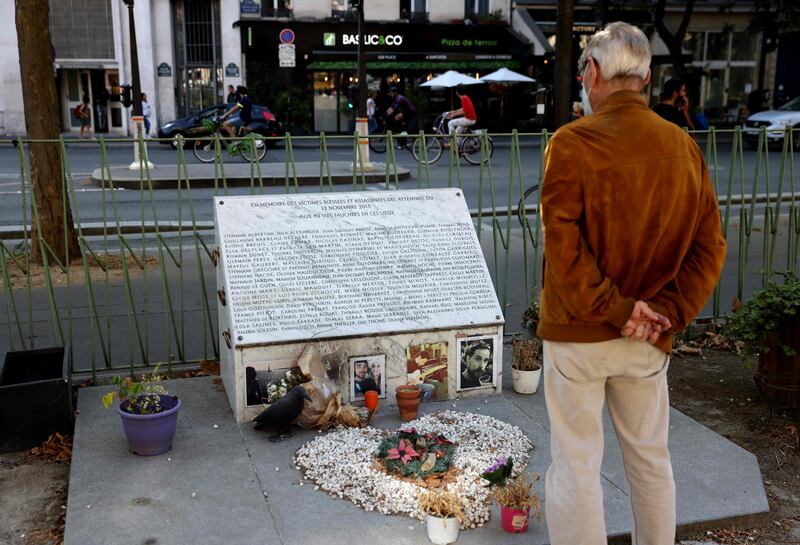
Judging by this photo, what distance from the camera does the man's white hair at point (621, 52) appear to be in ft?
8.59

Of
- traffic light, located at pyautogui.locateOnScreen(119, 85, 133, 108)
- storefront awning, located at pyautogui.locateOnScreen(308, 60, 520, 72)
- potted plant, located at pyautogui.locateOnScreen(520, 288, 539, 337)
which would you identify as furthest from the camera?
storefront awning, located at pyautogui.locateOnScreen(308, 60, 520, 72)

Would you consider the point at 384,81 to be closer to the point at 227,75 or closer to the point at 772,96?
the point at 227,75

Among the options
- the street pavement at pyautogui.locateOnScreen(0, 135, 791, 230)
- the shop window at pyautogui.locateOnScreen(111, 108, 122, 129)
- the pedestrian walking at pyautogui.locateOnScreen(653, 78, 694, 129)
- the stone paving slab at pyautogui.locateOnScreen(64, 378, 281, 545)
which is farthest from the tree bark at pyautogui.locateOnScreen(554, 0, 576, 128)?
the shop window at pyautogui.locateOnScreen(111, 108, 122, 129)

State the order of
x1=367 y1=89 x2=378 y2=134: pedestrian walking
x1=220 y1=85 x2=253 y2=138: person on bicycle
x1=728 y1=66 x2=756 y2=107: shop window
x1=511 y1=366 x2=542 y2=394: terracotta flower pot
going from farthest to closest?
x1=728 y1=66 x2=756 y2=107: shop window < x1=367 y1=89 x2=378 y2=134: pedestrian walking < x1=220 y1=85 x2=253 y2=138: person on bicycle < x1=511 y1=366 x2=542 y2=394: terracotta flower pot

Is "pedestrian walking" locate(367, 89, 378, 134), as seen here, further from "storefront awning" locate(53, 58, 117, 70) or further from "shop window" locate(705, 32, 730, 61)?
"shop window" locate(705, 32, 730, 61)

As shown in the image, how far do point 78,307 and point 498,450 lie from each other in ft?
15.5

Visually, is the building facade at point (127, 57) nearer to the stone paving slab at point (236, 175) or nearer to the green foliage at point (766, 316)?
the stone paving slab at point (236, 175)

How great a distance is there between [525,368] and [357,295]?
119 cm

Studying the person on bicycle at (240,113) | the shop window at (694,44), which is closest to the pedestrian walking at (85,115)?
the person on bicycle at (240,113)

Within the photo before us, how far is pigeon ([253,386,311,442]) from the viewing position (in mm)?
4324

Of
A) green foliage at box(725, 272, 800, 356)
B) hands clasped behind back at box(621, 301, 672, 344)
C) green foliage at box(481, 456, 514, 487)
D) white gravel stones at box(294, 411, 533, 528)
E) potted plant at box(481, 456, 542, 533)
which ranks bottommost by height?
white gravel stones at box(294, 411, 533, 528)

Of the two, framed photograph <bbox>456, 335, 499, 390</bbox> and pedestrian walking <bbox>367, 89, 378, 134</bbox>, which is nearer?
framed photograph <bbox>456, 335, 499, 390</bbox>

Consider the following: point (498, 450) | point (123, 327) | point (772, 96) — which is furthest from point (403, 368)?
point (772, 96)

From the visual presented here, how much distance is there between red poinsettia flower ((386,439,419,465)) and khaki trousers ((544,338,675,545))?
1.08 meters
